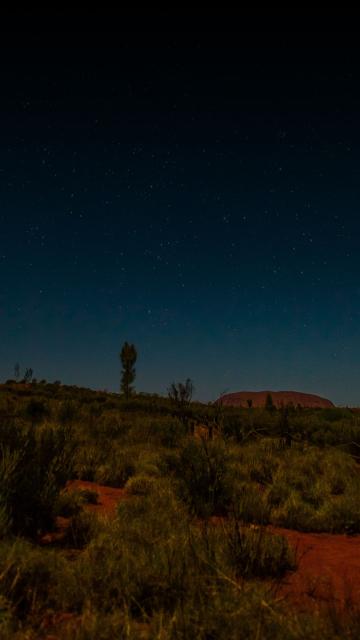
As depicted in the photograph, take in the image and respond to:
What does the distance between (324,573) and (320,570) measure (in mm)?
96

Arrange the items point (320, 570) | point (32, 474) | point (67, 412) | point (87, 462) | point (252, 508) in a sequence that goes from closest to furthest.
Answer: point (320, 570), point (32, 474), point (252, 508), point (87, 462), point (67, 412)

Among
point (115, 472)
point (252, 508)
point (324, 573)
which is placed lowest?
point (324, 573)

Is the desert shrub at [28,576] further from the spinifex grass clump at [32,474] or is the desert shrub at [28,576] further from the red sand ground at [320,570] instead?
the red sand ground at [320,570]

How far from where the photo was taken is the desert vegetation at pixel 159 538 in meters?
3.36

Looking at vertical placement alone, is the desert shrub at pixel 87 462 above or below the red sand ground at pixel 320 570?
above

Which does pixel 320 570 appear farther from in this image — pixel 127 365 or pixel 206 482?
pixel 127 365

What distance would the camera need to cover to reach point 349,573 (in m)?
5.38

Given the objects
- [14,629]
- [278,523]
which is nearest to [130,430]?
[278,523]

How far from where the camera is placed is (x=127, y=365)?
54938mm

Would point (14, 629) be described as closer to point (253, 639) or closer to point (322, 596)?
point (253, 639)

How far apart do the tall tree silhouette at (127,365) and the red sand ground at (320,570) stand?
1741 inches

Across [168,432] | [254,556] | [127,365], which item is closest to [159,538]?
[254,556]

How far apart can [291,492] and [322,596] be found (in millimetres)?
4653

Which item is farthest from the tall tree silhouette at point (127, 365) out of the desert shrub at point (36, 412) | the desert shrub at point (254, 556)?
the desert shrub at point (254, 556)
